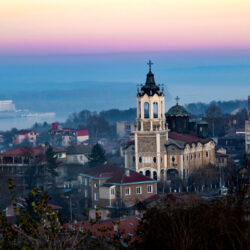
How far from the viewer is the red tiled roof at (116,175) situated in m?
48.4

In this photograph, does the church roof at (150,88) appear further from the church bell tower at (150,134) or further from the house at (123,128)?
the house at (123,128)

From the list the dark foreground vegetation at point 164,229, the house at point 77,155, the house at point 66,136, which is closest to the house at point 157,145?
the house at point 77,155

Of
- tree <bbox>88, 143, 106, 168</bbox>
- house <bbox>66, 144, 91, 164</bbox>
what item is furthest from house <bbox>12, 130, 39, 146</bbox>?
Result: tree <bbox>88, 143, 106, 168</bbox>

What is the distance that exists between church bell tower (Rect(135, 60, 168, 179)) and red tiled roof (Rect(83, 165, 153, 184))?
625 cm

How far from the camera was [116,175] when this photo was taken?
49.4 meters

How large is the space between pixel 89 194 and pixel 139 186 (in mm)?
3405

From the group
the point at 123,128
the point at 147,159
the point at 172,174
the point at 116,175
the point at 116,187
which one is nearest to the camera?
the point at 116,187

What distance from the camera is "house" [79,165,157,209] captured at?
155 ft

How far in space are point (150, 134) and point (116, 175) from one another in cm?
902

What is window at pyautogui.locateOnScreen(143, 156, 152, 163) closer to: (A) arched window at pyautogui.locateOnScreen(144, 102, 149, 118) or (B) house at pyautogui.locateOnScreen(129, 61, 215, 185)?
(B) house at pyautogui.locateOnScreen(129, 61, 215, 185)

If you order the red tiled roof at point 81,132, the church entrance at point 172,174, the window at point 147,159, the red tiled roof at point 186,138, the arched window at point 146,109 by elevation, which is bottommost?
the church entrance at point 172,174

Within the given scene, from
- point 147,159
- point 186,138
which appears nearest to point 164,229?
point 147,159

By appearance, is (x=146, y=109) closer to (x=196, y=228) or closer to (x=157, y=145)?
(x=157, y=145)

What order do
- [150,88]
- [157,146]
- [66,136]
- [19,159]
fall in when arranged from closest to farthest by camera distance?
[157,146], [150,88], [19,159], [66,136]
